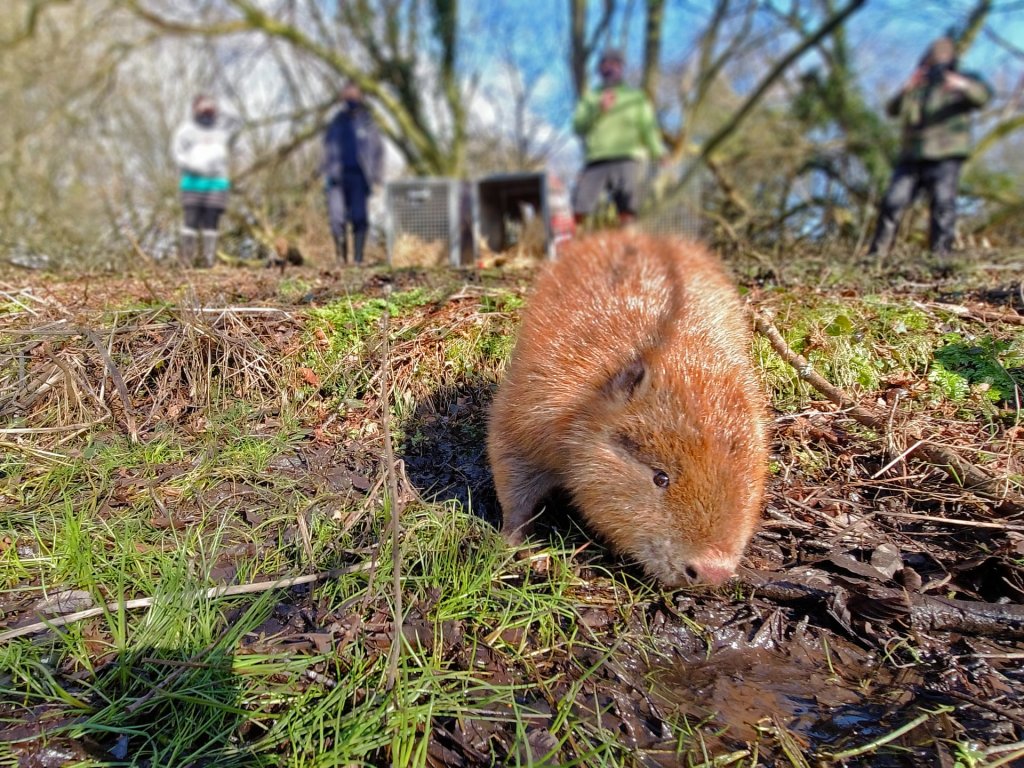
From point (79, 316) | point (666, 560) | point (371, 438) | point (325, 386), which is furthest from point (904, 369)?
point (79, 316)

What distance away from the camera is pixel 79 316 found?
12.8 ft

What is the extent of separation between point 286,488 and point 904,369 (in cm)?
357

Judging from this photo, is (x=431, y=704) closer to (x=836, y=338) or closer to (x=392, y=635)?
(x=392, y=635)

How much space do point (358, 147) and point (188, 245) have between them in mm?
2943

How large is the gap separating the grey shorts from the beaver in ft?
19.0

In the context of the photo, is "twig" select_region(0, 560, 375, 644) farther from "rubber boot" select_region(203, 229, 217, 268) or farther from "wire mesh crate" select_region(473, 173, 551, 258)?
"wire mesh crate" select_region(473, 173, 551, 258)

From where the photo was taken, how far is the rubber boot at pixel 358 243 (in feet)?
29.2

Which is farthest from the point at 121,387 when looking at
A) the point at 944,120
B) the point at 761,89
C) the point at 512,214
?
the point at 761,89

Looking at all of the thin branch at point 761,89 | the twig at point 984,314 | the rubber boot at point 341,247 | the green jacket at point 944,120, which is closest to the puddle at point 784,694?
the twig at point 984,314

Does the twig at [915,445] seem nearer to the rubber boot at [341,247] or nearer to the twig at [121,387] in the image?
the twig at [121,387]

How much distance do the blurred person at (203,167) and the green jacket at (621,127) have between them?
5215 mm

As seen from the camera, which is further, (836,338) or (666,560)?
(836,338)

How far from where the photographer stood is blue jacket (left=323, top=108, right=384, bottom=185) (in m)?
9.46

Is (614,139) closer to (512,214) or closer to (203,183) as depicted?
(512,214)
